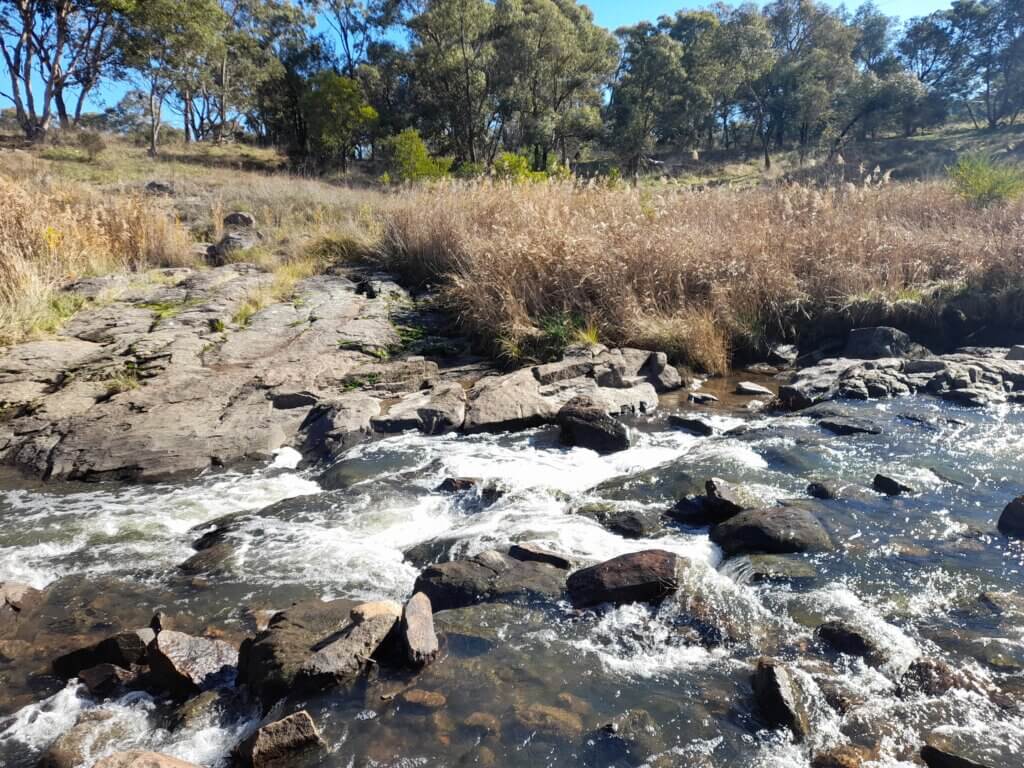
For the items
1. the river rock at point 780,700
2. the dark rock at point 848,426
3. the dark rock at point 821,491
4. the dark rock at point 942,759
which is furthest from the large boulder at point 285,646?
the dark rock at point 848,426

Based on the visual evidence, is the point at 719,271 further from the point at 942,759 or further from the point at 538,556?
the point at 942,759

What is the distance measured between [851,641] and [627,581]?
87 centimetres

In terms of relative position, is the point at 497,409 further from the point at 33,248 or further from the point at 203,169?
the point at 203,169

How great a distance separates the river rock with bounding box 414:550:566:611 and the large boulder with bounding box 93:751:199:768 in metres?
1.21

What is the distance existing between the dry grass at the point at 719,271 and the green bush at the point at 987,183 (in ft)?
2.20

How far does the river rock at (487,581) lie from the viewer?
289 centimetres

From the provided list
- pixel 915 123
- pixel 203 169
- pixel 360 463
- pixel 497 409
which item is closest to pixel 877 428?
pixel 497 409

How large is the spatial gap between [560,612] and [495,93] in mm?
30884

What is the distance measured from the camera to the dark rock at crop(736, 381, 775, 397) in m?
6.16

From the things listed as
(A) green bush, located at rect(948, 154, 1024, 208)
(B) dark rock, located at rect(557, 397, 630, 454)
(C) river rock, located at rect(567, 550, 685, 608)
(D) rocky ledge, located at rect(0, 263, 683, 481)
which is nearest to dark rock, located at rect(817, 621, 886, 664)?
(C) river rock, located at rect(567, 550, 685, 608)

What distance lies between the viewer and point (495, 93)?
29906 mm

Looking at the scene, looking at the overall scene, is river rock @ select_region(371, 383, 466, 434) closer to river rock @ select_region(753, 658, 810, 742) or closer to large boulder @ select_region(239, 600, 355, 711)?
large boulder @ select_region(239, 600, 355, 711)

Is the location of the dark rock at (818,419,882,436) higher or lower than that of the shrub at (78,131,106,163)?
lower

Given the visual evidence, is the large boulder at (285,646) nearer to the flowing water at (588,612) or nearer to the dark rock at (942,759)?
the flowing water at (588,612)
